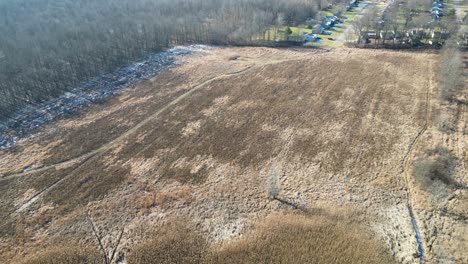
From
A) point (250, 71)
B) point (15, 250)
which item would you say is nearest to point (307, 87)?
point (250, 71)

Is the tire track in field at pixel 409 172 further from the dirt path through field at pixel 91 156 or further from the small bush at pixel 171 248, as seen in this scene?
the dirt path through field at pixel 91 156

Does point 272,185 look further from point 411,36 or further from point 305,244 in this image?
point 411,36

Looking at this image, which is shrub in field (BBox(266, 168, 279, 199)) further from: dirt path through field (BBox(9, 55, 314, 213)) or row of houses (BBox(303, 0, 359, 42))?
row of houses (BBox(303, 0, 359, 42))

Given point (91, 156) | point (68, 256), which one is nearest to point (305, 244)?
point (68, 256)

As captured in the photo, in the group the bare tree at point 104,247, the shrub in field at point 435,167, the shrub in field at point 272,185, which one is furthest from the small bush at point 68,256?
the shrub in field at point 435,167

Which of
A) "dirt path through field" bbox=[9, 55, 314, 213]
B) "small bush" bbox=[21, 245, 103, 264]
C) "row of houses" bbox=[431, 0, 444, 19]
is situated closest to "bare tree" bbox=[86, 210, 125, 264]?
"small bush" bbox=[21, 245, 103, 264]

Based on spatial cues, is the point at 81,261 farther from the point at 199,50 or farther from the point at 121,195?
the point at 199,50

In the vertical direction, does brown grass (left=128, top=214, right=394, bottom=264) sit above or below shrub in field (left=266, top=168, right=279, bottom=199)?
below
